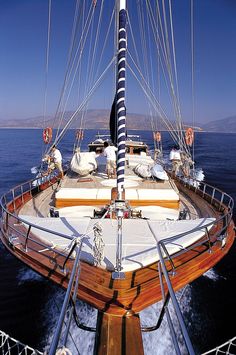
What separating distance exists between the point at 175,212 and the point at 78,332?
183 inches

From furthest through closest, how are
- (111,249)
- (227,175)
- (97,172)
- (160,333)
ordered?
1. (227,175)
2. (97,172)
3. (160,333)
4. (111,249)

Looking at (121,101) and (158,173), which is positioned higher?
(121,101)

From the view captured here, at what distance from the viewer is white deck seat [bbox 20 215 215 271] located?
454 centimetres

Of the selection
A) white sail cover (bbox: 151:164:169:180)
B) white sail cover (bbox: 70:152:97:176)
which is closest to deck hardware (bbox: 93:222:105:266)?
white sail cover (bbox: 151:164:169:180)

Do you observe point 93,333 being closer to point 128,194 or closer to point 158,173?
point 128,194

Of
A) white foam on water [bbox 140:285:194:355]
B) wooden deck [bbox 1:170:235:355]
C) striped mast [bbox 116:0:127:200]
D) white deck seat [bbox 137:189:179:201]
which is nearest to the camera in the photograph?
wooden deck [bbox 1:170:235:355]

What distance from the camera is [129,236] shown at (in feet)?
17.5

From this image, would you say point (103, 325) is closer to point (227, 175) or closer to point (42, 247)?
point (42, 247)

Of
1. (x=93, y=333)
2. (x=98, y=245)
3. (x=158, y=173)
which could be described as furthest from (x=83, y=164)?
(x=98, y=245)

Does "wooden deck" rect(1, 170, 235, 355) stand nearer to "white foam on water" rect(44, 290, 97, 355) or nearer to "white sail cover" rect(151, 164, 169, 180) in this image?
"white foam on water" rect(44, 290, 97, 355)

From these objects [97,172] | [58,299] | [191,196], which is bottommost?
[58,299]

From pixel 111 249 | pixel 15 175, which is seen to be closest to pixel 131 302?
pixel 111 249

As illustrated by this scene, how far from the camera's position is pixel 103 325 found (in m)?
3.18

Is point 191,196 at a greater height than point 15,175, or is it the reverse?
point 191,196
